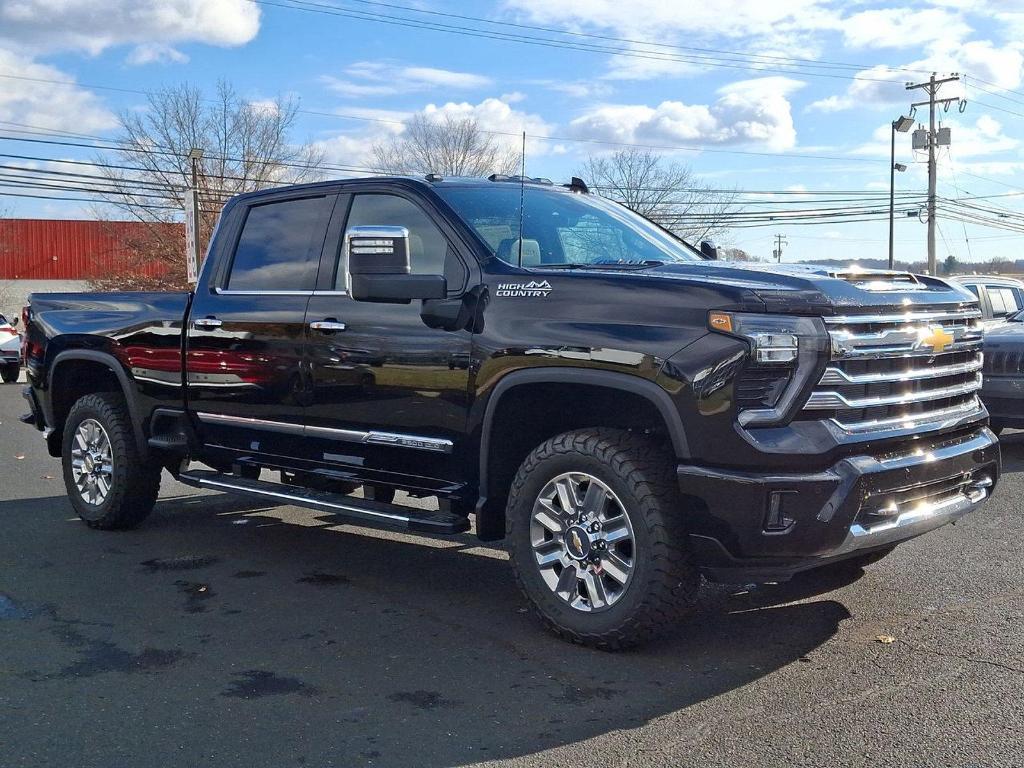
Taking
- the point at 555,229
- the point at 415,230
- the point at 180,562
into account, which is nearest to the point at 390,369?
the point at 415,230

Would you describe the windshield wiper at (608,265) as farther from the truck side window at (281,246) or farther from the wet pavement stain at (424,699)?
the wet pavement stain at (424,699)

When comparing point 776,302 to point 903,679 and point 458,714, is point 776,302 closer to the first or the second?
point 903,679

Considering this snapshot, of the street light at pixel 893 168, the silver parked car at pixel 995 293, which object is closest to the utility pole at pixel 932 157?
the street light at pixel 893 168

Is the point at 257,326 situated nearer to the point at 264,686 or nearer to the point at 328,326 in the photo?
the point at 328,326

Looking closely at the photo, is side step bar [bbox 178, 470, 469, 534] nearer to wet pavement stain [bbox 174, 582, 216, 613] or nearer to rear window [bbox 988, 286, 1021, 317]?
wet pavement stain [bbox 174, 582, 216, 613]

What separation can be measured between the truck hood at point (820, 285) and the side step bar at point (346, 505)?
148 cm

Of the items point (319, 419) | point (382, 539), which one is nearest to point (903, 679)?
point (319, 419)

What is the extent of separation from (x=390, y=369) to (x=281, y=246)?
52.5 inches

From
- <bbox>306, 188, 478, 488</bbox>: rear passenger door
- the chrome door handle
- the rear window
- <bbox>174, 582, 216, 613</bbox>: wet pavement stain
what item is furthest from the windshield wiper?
the rear window

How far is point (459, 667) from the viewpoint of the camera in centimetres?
436

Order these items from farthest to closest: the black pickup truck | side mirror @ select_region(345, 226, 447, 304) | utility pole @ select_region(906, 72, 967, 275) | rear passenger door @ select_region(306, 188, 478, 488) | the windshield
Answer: utility pole @ select_region(906, 72, 967, 275) < the windshield < rear passenger door @ select_region(306, 188, 478, 488) < side mirror @ select_region(345, 226, 447, 304) < the black pickup truck

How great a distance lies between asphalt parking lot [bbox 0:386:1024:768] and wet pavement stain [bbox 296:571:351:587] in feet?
0.08

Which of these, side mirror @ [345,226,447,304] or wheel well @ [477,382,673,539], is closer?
wheel well @ [477,382,673,539]

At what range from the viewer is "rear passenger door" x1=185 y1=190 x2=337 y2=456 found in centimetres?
571
